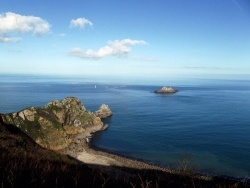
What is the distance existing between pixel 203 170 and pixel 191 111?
2412 inches

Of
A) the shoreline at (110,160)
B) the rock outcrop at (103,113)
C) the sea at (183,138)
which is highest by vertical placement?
the rock outcrop at (103,113)

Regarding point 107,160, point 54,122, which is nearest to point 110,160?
point 107,160

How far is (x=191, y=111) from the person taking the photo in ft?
382

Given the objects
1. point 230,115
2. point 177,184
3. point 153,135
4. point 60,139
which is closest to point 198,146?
point 153,135

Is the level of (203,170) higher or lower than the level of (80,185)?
lower

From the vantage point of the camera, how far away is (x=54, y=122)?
232 feet

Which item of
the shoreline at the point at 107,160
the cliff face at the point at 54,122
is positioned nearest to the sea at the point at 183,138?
the shoreline at the point at 107,160

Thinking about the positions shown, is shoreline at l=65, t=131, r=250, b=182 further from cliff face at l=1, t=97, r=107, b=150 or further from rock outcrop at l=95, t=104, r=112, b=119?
rock outcrop at l=95, t=104, r=112, b=119

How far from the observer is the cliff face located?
66.0 meters

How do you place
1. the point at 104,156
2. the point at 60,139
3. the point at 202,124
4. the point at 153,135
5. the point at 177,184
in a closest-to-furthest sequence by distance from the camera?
1. the point at 177,184
2. the point at 104,156
3. the point at 60,139
4. the point at 153,135
5. the point at 202,124

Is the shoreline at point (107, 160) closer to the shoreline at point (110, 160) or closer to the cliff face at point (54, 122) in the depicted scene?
the shoreline at point (110, 160)

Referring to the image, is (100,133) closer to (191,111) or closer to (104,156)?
(104,156)

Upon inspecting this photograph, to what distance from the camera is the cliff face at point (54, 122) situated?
217ft

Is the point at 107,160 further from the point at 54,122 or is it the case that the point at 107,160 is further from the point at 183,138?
the point at 183,138
